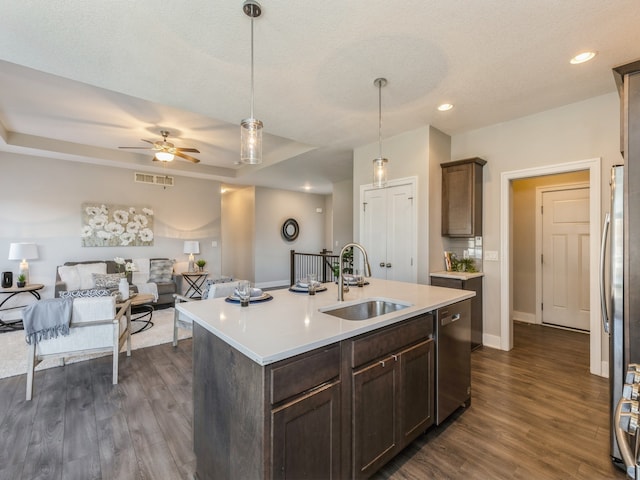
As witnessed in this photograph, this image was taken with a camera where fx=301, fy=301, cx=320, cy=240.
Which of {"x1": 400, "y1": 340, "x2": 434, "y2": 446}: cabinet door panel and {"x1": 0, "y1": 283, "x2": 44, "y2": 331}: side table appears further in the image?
{"x1": 0, "y1": 283, "x2": 44, "y2": 331}: side table

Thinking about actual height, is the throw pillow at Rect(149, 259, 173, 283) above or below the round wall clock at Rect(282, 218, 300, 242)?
below

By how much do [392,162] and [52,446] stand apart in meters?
4.37

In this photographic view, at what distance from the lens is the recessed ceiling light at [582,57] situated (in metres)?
2.36

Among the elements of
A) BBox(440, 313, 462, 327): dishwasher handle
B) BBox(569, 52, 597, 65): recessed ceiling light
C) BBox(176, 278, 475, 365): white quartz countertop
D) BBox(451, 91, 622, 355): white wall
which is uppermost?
BBox(569, 52, 597, 65): recessed ceiling light

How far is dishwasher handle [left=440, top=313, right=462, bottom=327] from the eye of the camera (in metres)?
2.12

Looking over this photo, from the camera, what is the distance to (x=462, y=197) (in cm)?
387

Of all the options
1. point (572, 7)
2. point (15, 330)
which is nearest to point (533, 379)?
point (572, 7)

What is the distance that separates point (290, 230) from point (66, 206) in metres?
5.21

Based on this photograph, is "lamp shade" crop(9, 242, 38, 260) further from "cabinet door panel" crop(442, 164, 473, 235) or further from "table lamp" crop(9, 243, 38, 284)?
"cabinet door panel" crop(442, 164, 473, 235)

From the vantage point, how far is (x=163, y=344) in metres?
3.95

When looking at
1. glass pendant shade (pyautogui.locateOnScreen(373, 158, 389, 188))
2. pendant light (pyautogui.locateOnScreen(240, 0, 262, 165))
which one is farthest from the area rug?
glass pendant shade (pyautogui.locateOnScreen(373, 158, 389, 188))

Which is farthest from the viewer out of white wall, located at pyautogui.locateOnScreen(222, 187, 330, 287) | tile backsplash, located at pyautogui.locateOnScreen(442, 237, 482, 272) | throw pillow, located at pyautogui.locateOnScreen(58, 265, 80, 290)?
white wall, located at pyautogui.locateOnScreen(222, 187, 330, 287)

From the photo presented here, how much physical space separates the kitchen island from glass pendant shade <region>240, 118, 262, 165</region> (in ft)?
3.32

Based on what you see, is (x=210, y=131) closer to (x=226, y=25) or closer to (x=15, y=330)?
→ (x=226, y=25)
